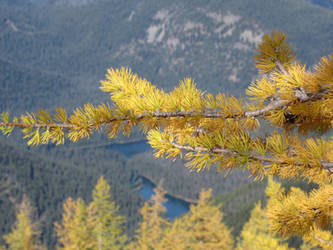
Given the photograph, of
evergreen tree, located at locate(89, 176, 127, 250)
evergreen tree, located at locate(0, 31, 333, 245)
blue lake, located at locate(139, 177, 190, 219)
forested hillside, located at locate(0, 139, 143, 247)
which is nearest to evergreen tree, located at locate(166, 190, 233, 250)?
evergreen tree, located at locate(89, 176, 127, 250)

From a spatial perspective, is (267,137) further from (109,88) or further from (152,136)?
(109,88)

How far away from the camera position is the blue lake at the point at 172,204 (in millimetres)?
118162

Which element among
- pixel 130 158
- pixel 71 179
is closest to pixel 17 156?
pixel 71 179

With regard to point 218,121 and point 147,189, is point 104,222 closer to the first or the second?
point 218,121

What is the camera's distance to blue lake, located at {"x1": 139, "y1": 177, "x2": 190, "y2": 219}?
→ 118162 mm

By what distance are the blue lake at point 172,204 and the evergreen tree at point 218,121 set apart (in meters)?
112

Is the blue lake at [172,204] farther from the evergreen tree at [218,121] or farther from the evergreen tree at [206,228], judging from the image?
the evergreen tree at [218,121]

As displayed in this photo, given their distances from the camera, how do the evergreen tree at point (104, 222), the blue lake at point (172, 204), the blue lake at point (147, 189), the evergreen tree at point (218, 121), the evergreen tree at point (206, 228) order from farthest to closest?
the blue lake at point (147, 189) < the blue lake at point (172, 204) < the evergreen tree at point (104, 222) < the evergreen tree at point (206, 228) < the evergreen tree at point (218, 121)

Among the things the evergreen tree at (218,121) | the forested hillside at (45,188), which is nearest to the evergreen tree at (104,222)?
the evergreen tree at (218,121)

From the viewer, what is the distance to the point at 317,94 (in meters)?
2.25

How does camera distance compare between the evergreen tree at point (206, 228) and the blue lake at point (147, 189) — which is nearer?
the evergreen tree at point (206, 228)

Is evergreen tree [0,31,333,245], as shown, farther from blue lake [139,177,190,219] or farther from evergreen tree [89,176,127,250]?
blue lake [139,177,190,219]

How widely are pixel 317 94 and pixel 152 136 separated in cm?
116

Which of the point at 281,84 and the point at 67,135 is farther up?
the point at 281,84
